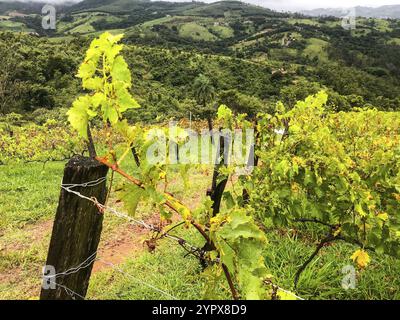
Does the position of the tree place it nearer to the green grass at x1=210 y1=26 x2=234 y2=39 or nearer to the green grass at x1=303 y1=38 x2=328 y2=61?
the green grass at x1=303 y1=38 x2=328 y2=61

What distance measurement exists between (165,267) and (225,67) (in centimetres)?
6018

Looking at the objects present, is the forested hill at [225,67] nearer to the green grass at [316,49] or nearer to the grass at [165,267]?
the green grass at [316,49]

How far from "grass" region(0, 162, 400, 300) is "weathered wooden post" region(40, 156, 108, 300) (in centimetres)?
48

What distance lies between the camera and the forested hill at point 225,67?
126ft

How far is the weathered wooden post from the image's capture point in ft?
6.91

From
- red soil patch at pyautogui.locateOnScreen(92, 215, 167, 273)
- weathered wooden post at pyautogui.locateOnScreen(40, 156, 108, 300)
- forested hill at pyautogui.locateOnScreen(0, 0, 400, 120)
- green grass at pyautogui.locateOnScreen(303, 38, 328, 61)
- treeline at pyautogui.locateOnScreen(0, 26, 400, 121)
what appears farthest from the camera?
green grass at pyautogui.locateOnScreen(303, 38, 328, 61)

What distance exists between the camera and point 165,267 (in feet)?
16.4

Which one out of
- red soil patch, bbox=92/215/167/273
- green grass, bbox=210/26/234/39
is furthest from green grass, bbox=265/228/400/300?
green grass, bbox=210/26/234/39

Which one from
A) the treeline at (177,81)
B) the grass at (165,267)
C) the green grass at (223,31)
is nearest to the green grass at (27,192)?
the grass at (165,267)

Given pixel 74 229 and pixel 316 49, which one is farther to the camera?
pixel 316 49

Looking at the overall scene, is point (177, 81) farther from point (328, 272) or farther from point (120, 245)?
point (328, 272)

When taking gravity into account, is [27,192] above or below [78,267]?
below

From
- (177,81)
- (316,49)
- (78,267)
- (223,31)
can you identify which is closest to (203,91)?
(177,81)
